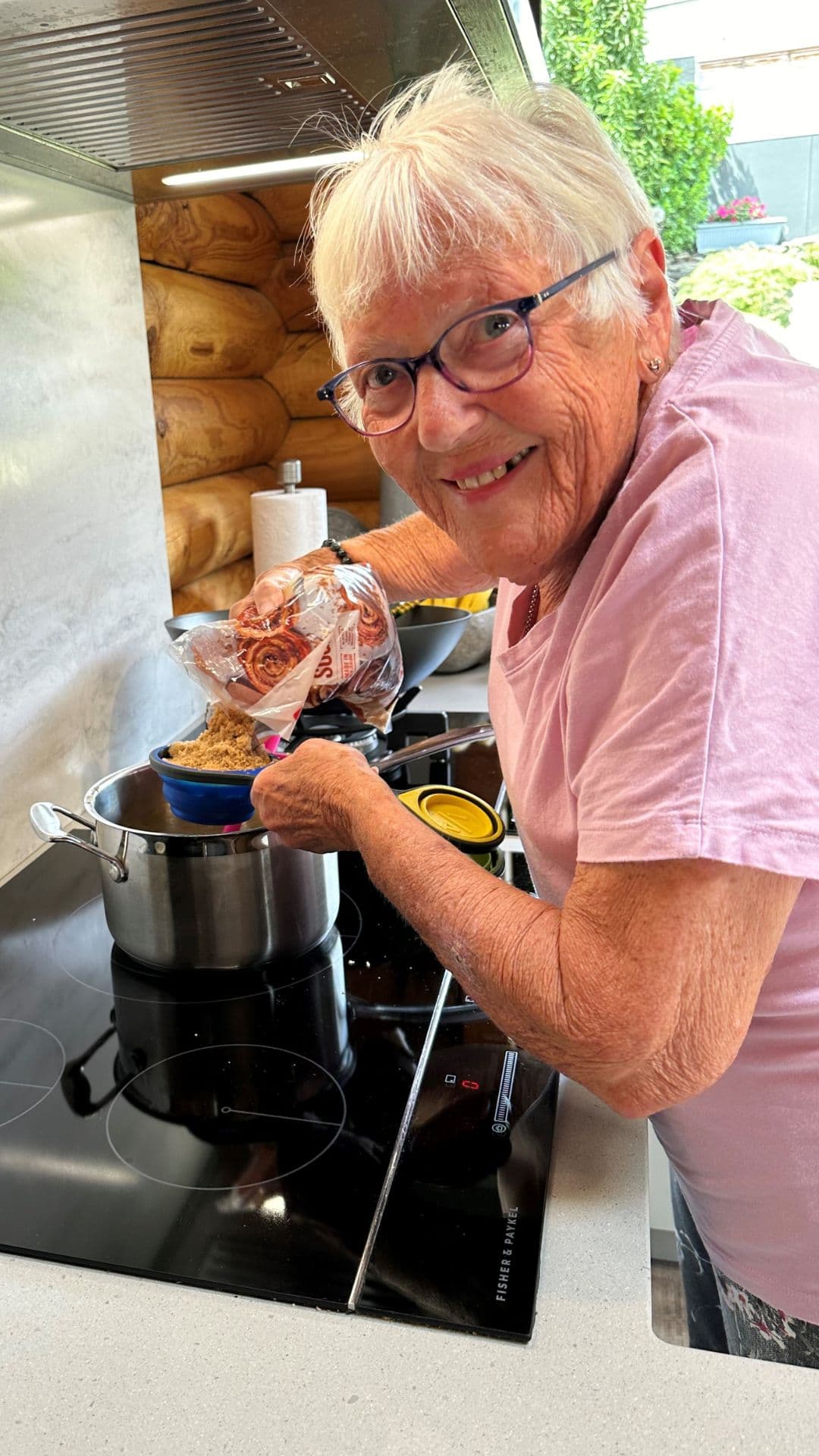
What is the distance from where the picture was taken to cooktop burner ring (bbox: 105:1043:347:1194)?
0.83 meters

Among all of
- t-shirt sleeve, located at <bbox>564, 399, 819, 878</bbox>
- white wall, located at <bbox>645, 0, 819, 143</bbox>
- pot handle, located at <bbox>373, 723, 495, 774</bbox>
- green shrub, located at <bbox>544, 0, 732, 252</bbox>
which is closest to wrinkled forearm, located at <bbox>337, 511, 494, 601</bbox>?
pot handle, located at <bbox>373, 723, 495, 774</bbox>

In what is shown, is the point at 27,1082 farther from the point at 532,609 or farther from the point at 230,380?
the point at 230,380

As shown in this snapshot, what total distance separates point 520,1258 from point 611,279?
654mm

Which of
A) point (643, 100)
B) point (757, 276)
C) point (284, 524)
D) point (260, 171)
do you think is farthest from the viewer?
point (757, 276)

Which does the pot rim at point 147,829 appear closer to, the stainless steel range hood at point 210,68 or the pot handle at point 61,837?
the pot handle at point 61,837

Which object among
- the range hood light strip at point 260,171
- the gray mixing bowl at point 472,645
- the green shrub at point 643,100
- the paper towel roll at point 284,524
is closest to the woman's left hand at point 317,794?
the range hood light strip at point 260,171

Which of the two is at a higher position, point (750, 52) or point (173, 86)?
point (750, 52)

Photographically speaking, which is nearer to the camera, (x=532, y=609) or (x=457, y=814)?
(x=532, y=609)

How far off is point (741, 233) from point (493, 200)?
207 cm

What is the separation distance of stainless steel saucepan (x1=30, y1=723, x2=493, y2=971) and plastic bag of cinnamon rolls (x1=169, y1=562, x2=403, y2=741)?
0.11 metres

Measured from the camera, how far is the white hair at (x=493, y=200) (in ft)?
2.13

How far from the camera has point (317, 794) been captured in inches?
34.9

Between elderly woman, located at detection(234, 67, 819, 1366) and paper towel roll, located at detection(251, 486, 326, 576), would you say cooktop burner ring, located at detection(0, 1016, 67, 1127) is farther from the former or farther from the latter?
paper towel roll, located at detection(251, 486, 326, 576)

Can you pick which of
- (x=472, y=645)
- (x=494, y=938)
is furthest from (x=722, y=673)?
(x=472, y=645)
